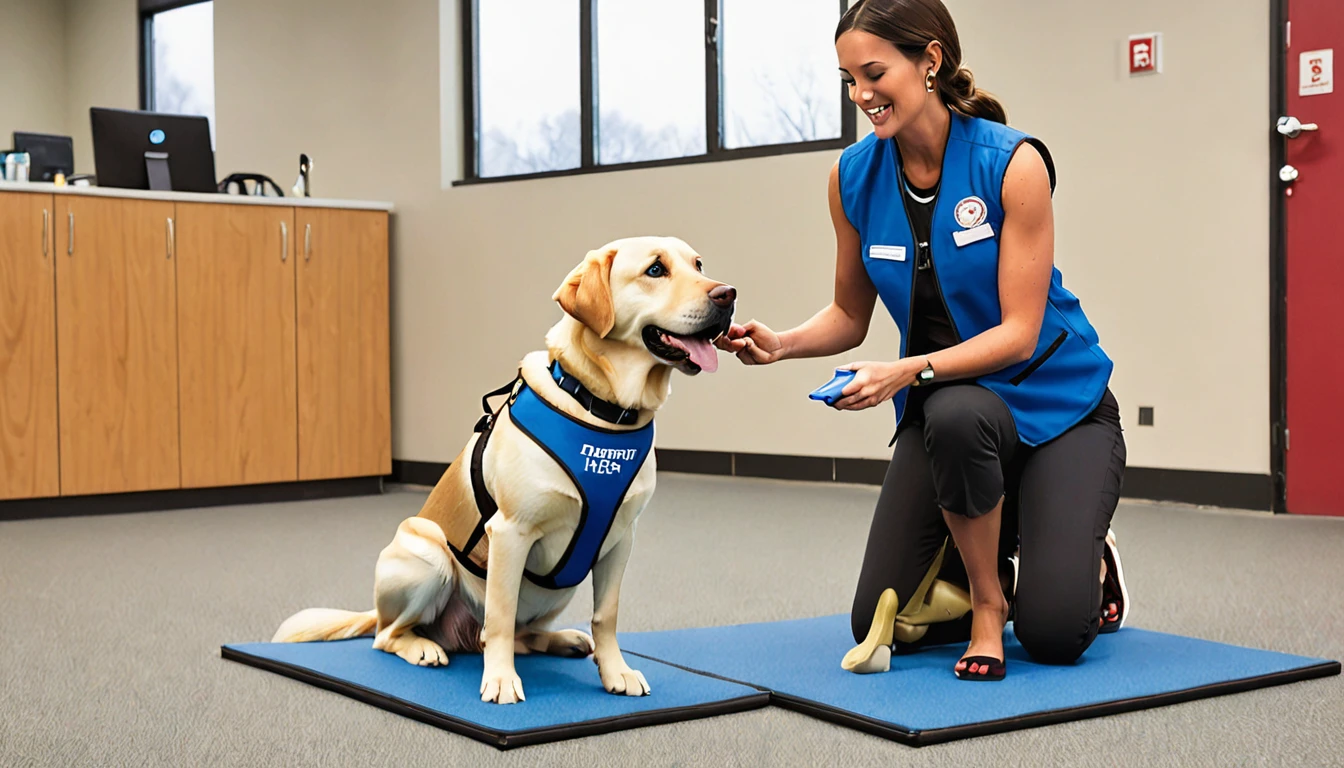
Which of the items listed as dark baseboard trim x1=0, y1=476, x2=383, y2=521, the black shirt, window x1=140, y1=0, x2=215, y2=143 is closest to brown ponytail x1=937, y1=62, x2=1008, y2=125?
the black shirt

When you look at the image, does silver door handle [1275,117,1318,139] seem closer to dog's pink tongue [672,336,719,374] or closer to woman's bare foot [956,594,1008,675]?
woman's bare foot [956,594,1008,675]

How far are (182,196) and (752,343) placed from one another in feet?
11.1

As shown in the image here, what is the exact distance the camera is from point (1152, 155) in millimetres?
4320

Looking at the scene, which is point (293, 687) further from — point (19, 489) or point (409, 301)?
point (409, 301)

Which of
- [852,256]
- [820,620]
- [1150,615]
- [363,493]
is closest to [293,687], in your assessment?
[820,620]

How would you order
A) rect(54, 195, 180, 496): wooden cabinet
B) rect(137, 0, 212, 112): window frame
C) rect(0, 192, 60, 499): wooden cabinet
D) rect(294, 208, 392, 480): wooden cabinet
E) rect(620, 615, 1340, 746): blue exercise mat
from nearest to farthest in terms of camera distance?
rect(620, 615, 1340, 746): blue exercise mat < rect(0, 192, 60, 499): wooden cabinet < rect(54, 195, 180, 496): wooden cabinet < rect(294, 208, 392, 480): wooden cabinet < rect(137, 0, 212, 112): window frame

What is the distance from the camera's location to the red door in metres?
4.04

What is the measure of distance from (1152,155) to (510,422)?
10.2ft

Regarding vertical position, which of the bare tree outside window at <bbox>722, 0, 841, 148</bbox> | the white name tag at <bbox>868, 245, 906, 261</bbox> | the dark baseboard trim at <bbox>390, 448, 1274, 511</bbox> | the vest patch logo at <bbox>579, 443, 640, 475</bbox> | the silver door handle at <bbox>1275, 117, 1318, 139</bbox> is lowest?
the dark baseboard trim at <bbox>390, 448, 1274, 511</bbox>

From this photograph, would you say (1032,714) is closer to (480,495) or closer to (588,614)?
(480,495)

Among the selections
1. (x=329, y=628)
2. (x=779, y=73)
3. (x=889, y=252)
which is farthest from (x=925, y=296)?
(x=779, y=73)

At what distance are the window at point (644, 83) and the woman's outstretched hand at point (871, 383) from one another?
3136mm

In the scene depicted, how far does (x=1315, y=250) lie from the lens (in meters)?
4.07

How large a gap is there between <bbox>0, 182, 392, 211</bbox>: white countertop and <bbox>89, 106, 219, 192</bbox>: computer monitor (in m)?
0.17
